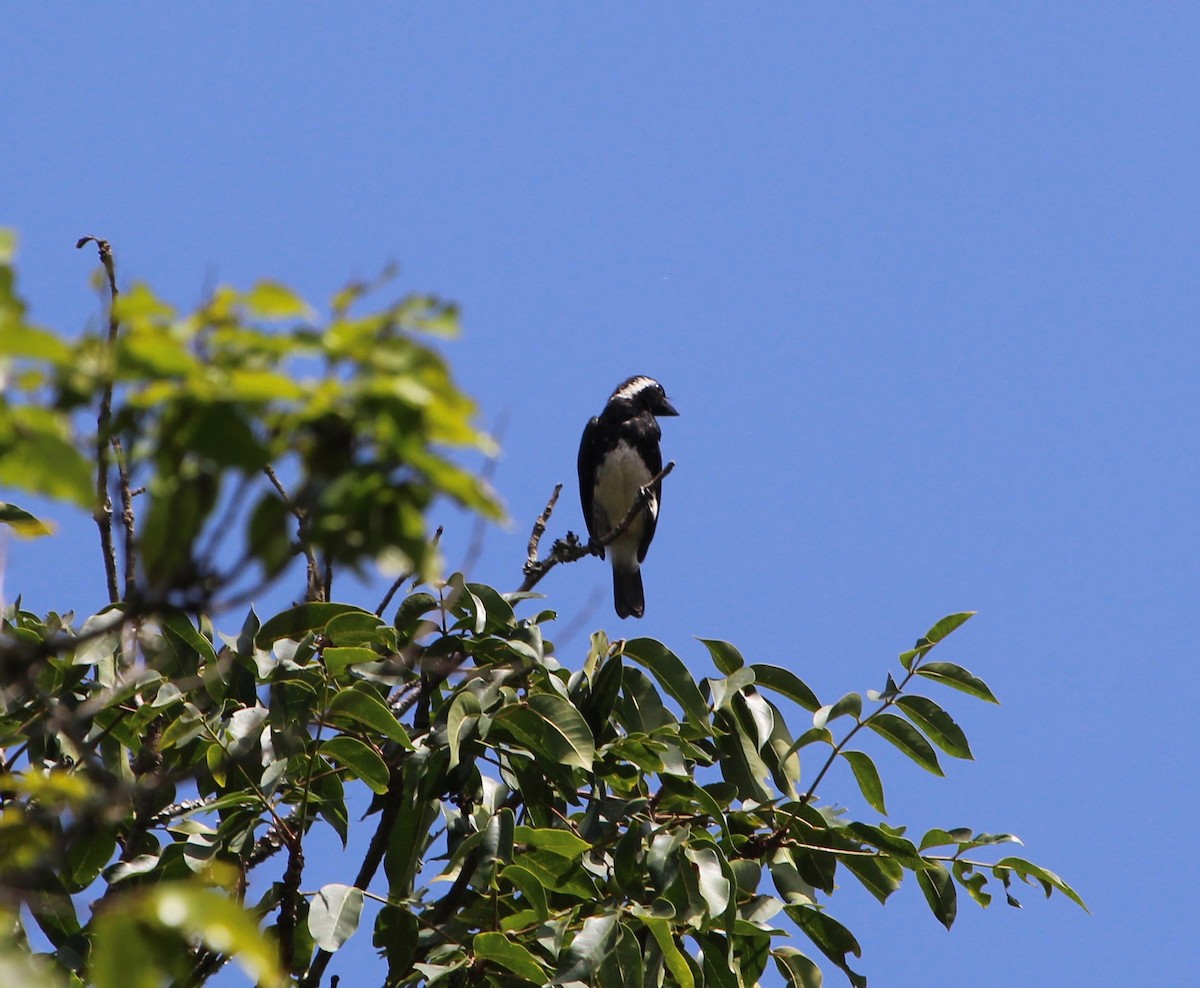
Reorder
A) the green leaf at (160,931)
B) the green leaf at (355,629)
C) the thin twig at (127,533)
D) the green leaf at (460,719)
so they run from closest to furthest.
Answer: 1. the green leaf at (160,931)
2. the thin twig at (127,533)
3. the green leaf at (460,719)
4. the green leaf at (355,629)

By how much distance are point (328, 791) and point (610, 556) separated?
22.2 feet

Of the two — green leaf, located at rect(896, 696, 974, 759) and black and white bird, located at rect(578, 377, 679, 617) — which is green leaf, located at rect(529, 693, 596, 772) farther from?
black and white bird, located at rect(578, 377, 679, 617)

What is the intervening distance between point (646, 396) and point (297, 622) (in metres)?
6.78

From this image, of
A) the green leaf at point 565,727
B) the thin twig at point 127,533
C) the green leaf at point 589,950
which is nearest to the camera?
the thin twig at point 127,533

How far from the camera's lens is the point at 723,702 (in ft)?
9.77

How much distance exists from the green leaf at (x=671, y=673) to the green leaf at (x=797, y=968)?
0.50 meters

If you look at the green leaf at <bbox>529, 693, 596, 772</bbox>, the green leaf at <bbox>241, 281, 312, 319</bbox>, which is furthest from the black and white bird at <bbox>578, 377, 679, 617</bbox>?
the green leaf at <bbox>241, 281, 312, 319</bbox>

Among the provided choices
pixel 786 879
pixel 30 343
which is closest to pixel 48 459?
pixel 30 343

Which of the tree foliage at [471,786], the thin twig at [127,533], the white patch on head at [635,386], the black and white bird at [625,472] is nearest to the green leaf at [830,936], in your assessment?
the tree foliage at [471,786]

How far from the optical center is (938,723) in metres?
3.00

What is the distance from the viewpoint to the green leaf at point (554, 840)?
2.64 m

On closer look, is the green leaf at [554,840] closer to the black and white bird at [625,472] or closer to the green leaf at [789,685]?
the green leaf at [789,685]

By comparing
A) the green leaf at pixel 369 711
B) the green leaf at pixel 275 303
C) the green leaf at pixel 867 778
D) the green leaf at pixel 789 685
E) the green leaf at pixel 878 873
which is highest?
the green leaf at pixel 789 685

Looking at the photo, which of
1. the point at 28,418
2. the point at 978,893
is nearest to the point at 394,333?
the point at 28,418
